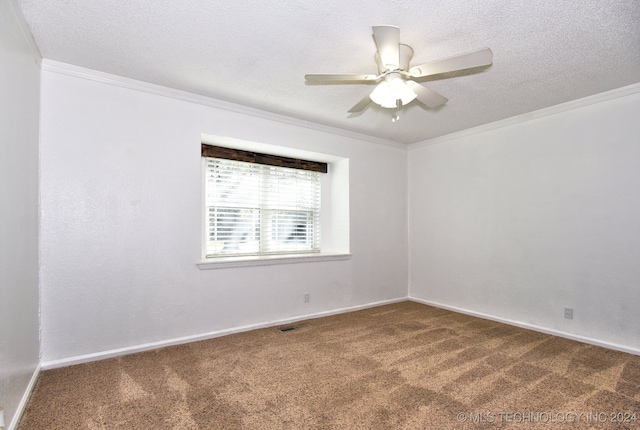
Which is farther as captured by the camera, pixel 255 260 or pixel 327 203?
pixel 327 203

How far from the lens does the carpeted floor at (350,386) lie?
1965 mm

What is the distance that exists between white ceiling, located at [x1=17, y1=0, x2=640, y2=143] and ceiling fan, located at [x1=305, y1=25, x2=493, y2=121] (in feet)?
0.75

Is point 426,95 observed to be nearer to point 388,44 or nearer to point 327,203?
point 388,44

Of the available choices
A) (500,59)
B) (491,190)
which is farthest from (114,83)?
(491,190)

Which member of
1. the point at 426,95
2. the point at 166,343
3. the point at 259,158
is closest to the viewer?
the point at 426,95

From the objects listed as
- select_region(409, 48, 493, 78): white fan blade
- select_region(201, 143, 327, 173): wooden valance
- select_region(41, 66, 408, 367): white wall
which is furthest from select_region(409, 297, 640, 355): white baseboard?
select_region(409, 48, 493, 78): white fan blade

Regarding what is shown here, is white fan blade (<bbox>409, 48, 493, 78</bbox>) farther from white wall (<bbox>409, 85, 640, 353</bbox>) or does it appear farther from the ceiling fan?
white wall (<bbox>409, 85, 640, 353</bbox>)

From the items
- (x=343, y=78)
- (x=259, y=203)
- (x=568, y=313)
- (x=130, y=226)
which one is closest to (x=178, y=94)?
(x=130, y=226)

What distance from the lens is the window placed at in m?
3.92

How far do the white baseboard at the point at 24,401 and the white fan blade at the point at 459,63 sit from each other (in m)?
3.15

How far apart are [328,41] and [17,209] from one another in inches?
89.5

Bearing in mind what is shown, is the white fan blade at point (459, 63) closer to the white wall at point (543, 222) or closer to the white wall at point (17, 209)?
the white wall at point (543, 222)

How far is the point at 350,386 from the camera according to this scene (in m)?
2.36

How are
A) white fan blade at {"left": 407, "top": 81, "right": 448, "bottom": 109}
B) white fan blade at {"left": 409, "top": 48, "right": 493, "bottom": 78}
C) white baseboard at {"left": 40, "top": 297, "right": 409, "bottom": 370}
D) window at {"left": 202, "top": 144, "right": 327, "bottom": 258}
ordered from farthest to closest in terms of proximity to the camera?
1. window at {"left": 202, "top": 144, "right": 327, "bottom": 258}
2. white baseboard at {"left": 40, "top": 297, "right": 409, "bottom": 370}
3. white fan blade at {"left": 407, "top": 81, "right": 448, "bottom": 109}
4. white fan blade at {"left": 409, "top": 48, "right": 493, "bottom": 78}
